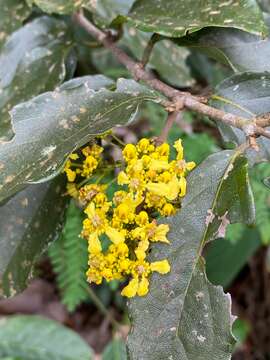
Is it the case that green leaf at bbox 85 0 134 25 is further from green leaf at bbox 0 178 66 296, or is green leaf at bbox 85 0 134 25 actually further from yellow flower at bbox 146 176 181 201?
yellow flower at bbox 146 176 181 201

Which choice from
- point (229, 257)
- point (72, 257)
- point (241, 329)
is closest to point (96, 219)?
point (72, 257)

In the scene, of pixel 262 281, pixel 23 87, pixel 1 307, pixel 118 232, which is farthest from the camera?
pixel 262 281

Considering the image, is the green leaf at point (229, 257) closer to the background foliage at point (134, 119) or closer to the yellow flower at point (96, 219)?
the background foliage at point (134, 119)

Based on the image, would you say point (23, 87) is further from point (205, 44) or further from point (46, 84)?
point (205, 44)

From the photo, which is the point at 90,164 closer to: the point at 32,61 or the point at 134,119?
the point at 134,119

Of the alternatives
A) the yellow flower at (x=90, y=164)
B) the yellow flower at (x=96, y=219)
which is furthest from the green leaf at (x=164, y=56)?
the yellow flower at (x=96, y=219)

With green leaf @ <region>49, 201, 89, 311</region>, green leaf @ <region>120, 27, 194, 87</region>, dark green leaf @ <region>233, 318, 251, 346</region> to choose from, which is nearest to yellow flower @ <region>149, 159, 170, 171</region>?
green leaf @ <region>120, 27, 194, 87</region>

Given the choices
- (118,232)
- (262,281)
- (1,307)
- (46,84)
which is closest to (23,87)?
(46,84)
